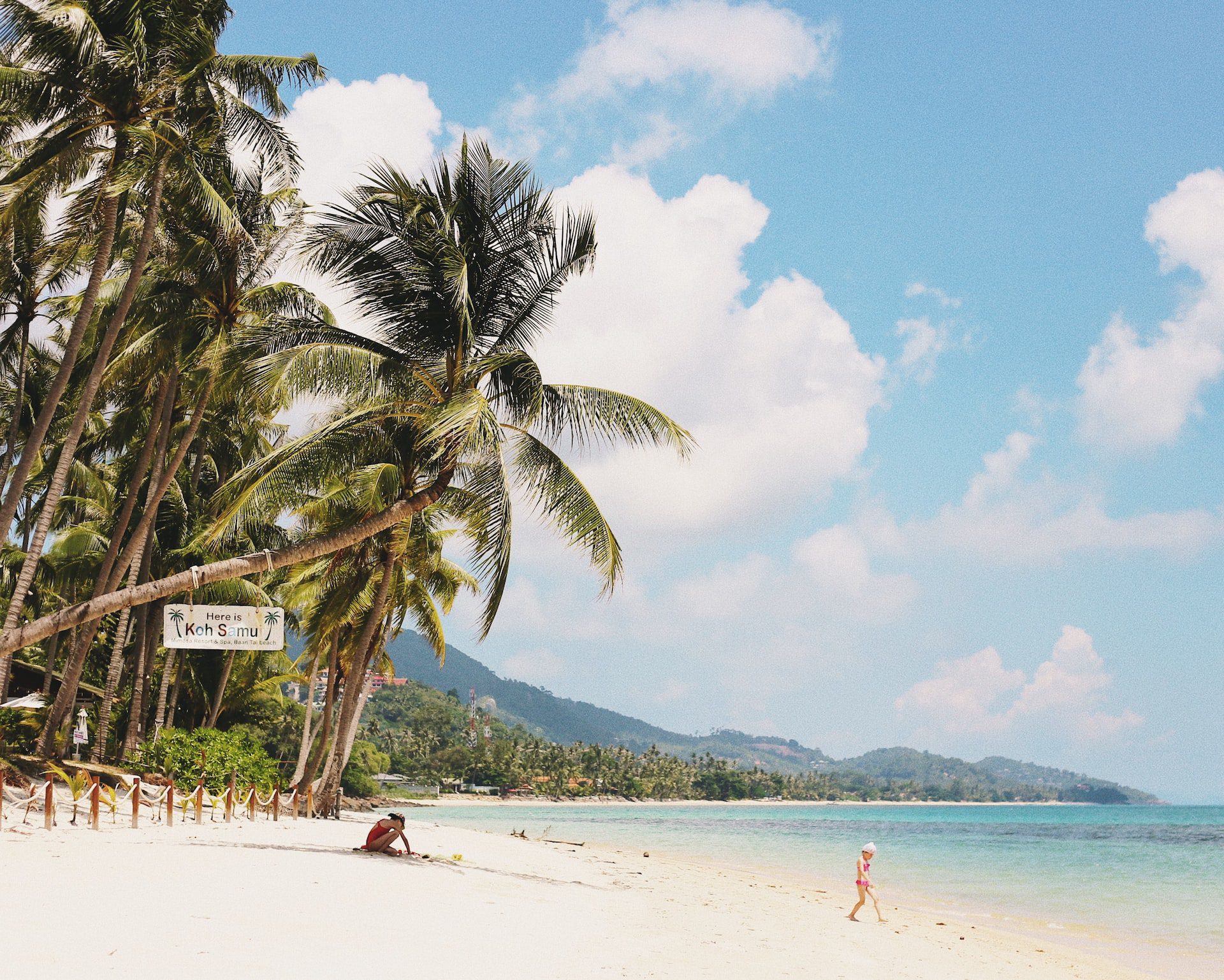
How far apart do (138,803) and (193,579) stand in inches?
178

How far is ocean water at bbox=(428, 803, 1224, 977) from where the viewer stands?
52.7 feet

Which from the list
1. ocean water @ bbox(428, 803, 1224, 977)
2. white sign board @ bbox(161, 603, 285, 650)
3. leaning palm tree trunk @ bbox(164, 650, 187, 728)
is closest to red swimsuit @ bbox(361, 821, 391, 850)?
white sign board @ bbox(161, 603, 285, 650)

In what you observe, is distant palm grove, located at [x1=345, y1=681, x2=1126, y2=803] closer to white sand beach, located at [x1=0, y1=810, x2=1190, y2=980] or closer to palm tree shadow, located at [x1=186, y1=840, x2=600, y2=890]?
palm tree shadow, located at [x1=186, y1=840, x2=600, y2=890]

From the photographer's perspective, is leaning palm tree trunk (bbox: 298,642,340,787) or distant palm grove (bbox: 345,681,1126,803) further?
distant palm grove (bbox: 345,681,1126,803)

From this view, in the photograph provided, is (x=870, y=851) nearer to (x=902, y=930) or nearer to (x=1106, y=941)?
(x=902, y=930)

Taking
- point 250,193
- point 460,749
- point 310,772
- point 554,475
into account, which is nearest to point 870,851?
point 554,475

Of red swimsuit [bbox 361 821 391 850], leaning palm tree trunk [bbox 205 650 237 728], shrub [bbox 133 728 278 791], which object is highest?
leaning palm tree trunk [bbox 205 650 237 728]

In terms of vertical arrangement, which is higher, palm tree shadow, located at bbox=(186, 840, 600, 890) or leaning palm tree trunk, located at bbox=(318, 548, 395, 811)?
leaning palm tree trunk, located at bbox=(318, 548, 395, 811)

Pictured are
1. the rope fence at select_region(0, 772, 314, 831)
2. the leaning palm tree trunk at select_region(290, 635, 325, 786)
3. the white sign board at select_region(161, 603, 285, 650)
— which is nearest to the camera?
the white sign board at select_region(161, 603, 285, 650)

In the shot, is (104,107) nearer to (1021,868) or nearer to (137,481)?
(137,481)

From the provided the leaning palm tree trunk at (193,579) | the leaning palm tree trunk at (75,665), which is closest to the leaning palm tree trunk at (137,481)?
the leaning palm tree trunk at (75,665)

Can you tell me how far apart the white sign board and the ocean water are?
39.6 ft

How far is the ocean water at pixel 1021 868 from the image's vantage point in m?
16.1

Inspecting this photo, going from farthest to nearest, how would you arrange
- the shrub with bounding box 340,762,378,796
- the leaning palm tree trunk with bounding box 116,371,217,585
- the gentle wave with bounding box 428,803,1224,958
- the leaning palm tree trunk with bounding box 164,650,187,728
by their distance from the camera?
the shrub with bounding box 340,762,378,796 < the leaning palm tree trunk with bounding box 164,650,187,728 < the gentle wave with bounding box 428,803,1224,958 < the leaning palm tree trunk with bounding box 116,371,217,585
